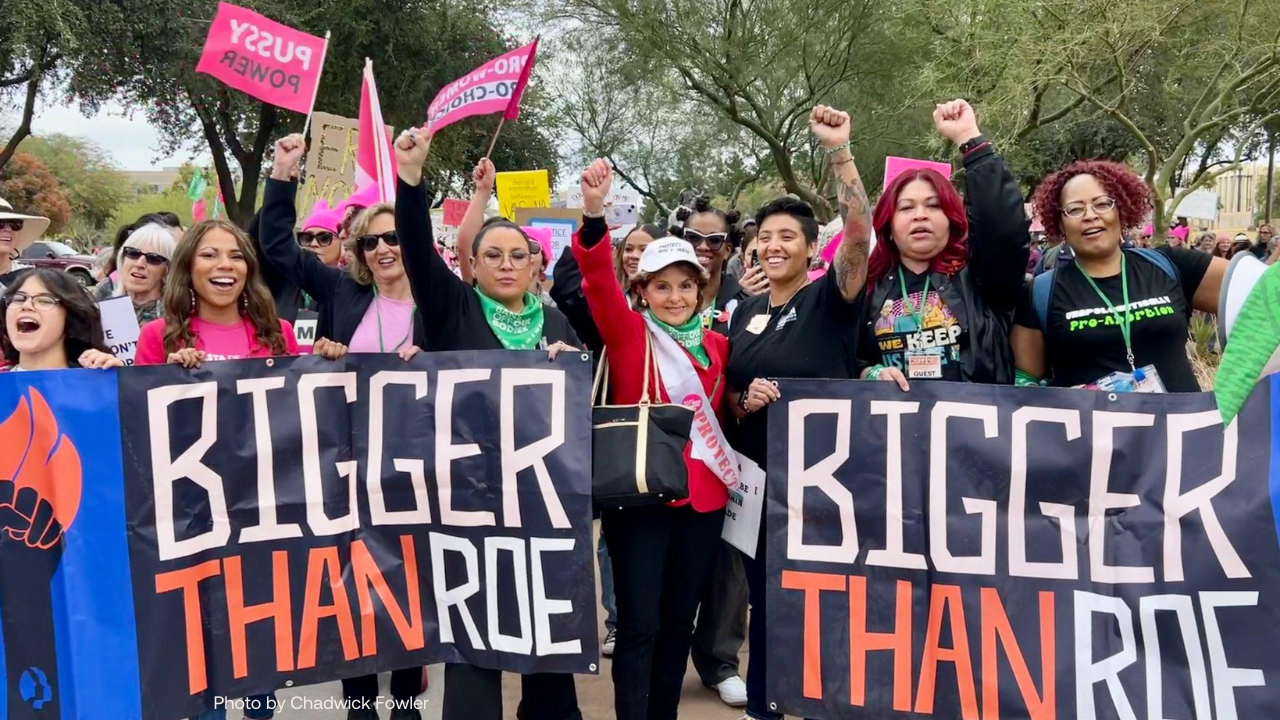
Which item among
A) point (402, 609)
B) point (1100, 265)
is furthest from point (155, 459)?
point (1100, 265)

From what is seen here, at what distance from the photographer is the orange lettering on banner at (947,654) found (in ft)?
9.65

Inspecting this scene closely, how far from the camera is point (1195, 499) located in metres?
2.83

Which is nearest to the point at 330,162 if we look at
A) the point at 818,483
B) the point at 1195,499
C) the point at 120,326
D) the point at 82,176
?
the point at 120,326

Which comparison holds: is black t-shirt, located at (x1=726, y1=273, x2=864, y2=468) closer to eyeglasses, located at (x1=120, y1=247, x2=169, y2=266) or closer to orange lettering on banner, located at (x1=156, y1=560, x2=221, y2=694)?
orange lettering on banner, located at (x1=156, y1=560, x2=221, y2=694)

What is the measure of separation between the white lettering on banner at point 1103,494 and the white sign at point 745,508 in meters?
1.04

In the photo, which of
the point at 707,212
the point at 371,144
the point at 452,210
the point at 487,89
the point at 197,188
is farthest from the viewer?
the point at 452,210

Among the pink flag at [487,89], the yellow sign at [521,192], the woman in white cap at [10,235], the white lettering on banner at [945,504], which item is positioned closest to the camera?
the white lettering on banner at [945,504]

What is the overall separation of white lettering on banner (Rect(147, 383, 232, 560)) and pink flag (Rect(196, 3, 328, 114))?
3.27 meters

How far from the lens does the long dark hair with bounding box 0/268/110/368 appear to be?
321 centimetres

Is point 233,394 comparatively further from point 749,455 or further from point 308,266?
point 749,455

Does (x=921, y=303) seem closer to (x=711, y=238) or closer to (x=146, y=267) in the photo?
(x=711, y=238)

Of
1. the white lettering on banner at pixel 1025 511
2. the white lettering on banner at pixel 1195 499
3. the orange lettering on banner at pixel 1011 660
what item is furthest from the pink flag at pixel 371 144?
the white lettering on banner at pixel 1195 499

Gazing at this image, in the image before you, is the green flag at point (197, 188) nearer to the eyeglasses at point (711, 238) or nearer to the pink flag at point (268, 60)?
the pink flag at point (268, 60)

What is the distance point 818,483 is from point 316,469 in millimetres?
1667
